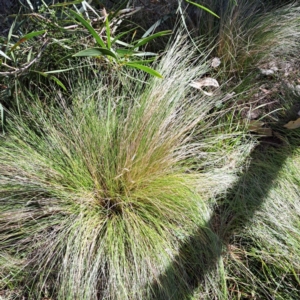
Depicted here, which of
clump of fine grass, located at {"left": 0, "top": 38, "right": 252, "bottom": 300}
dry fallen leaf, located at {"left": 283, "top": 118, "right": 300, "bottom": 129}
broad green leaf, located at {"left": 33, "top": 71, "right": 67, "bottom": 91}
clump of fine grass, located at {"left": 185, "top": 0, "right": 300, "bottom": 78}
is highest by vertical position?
clump of fine grass, located at {"left": 185, "top": 0, "right": 300, "bottom": 78}

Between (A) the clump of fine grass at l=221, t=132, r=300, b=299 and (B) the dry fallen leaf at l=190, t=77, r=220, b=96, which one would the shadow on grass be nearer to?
(A) the clump of fine grass at l=221, t=132, r=300, b=299

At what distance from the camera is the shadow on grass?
168 centimetres

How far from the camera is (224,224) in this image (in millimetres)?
1854

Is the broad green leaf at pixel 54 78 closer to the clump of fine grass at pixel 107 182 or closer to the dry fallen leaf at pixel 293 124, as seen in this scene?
the clump of fine grass at pixel 107 182

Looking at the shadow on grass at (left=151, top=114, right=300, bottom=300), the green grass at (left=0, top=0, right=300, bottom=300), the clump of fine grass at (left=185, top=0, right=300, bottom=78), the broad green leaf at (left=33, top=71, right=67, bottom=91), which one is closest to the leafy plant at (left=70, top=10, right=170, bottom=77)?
the green grass at (left=0, top=0, right=300, bottom=300)

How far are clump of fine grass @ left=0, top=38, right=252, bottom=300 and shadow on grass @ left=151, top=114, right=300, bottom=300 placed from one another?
0.04 m

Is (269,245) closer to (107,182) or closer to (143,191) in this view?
(143,191)

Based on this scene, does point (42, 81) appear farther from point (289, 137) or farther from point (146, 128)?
Result: point (289, 137)

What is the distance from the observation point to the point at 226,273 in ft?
5.82

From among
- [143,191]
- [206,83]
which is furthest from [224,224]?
[206,83]

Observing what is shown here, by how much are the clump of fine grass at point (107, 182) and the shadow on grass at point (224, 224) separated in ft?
0.12

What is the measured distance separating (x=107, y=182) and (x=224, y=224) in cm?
53

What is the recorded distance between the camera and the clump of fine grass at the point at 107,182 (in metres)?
1.69

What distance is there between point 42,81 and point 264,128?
1.09 meters
